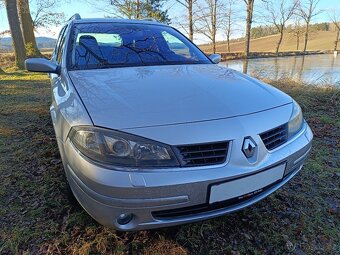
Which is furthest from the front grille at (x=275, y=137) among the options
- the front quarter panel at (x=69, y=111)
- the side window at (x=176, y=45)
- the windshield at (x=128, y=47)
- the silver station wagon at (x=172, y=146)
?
the side window at (x=176, y=45)

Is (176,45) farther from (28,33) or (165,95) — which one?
(28,33)

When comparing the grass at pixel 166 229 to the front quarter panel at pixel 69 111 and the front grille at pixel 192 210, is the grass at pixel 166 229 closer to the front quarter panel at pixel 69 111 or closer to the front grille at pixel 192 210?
the front grille at pixel 192 210

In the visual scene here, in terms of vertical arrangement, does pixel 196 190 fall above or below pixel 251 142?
below

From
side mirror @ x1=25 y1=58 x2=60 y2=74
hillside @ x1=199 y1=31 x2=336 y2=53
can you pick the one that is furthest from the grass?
hillside @ x1=199 y1=31 x2=336 y2=53

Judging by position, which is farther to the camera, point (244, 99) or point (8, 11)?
point (8, 11)

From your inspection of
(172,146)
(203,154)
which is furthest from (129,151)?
(203,154)

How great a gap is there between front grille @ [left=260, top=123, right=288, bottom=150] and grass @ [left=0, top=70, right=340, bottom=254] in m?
0.66

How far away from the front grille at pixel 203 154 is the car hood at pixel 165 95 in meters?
0.16

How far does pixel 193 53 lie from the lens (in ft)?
10.1

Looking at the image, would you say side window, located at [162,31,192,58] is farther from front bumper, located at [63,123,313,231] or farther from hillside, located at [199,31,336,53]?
hillside, located at [199,31,336,53]

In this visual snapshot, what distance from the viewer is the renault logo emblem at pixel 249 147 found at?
4.98 feet

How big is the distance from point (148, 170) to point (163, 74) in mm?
1082

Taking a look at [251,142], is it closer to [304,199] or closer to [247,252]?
[247,252]

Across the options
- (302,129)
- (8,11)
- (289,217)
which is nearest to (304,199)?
(289,217)
